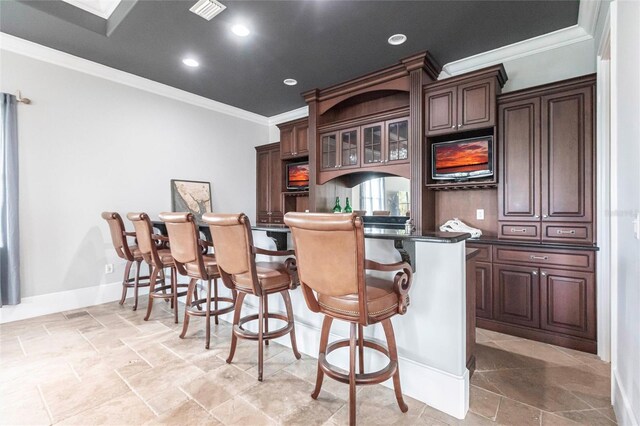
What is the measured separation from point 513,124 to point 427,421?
276 centimetres

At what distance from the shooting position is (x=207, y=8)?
256cm

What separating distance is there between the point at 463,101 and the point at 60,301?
507cm

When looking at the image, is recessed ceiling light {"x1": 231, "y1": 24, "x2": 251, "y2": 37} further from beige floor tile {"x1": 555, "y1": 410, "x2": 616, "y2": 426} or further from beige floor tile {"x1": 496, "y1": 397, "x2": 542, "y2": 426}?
beige floor tile {"x1": 555, "y1": 410, "x2": 616, "y2": 426}

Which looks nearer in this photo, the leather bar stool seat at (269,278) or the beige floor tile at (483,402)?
the beige floor tile at (483,402)

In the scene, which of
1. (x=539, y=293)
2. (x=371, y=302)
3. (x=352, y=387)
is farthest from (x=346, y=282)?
(x=539, y=293)

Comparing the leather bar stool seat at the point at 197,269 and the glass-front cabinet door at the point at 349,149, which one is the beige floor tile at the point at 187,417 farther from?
the glass-front cabinet door at the point at 349,149

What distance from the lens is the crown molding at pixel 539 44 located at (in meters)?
2.58

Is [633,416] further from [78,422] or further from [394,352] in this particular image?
[78,422]

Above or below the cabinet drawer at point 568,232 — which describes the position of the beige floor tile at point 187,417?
below

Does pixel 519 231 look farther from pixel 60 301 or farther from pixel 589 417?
pixel 60 301

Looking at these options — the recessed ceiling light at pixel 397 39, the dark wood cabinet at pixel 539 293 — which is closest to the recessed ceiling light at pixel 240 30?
the recessed ceiling light at pixel 397 39

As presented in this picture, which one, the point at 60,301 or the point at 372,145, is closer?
the point at 60,301

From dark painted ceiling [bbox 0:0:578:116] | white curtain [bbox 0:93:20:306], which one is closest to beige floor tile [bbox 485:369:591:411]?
dark painted ceiling [bbox 0:0:578:116]

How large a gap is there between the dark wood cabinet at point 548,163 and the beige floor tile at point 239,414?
2.72 m
